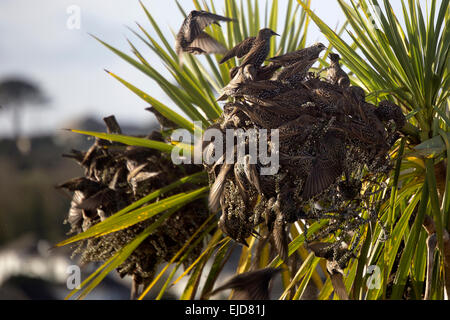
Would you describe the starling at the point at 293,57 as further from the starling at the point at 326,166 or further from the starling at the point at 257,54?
the starling at the point at 326,166

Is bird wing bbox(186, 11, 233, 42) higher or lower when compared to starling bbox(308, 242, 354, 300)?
higher

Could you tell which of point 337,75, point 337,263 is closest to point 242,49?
point 337,75

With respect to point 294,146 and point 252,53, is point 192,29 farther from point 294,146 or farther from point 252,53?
point 294,146

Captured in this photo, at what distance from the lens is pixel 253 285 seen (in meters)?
0.70

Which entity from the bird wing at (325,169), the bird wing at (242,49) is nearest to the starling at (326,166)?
the bird wing at (325,169)

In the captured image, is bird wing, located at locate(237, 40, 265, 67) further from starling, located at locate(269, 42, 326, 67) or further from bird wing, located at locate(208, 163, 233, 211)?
bird wing, located at locate(208, 163, 233, 211)

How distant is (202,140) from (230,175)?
0.10 meters

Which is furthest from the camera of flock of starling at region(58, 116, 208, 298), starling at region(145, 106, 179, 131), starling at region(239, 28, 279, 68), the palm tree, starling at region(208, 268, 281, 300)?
starling at region(145, 106, 179, 131)

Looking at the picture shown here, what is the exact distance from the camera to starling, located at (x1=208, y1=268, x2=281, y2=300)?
2.29 ft

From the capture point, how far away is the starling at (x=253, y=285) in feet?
2.29

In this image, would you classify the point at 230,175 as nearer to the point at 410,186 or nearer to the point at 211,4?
the point at 410,186

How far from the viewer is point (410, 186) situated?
1.09m

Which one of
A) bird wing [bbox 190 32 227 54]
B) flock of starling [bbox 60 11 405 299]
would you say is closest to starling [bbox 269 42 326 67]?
A: flock of starling [bbox 60 11 405 299]
